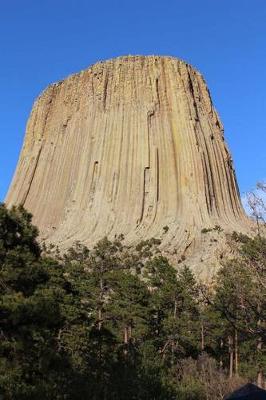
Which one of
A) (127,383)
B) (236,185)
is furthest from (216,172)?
(127,383)

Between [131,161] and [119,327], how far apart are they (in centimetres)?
3328

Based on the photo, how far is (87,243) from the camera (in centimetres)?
5900

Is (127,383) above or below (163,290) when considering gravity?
below

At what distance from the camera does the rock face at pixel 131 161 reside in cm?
6200

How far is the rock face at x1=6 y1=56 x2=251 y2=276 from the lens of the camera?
62.0 meters

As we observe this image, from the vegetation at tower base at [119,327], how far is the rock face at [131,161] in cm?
1563

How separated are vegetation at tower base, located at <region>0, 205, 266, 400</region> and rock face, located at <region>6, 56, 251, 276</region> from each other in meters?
15.6

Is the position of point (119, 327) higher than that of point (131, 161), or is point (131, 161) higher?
point (131, 161)

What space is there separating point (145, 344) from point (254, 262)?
17.1m

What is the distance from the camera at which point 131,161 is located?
219 feet

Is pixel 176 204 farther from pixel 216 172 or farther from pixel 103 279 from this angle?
pixel 103 279

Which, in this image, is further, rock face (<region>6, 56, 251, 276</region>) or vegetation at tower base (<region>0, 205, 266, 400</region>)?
rock face (<region>6, 56, 251, 276</region>)

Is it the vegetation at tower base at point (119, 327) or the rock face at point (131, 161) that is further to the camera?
the rock face at point (131, 161)

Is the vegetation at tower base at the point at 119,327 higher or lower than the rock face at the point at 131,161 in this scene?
lower
